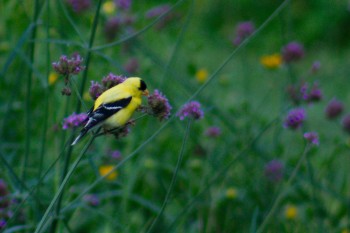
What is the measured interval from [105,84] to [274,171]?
1130mm

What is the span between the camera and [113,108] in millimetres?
1396

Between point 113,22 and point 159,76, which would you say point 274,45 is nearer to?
point 159,76

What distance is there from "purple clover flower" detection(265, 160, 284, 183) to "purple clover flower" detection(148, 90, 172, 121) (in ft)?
3.53

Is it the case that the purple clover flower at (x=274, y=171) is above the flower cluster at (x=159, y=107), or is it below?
below

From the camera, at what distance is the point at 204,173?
102 inches

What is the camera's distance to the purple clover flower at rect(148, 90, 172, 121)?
1461mm

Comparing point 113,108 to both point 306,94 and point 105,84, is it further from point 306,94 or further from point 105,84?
point 306,94

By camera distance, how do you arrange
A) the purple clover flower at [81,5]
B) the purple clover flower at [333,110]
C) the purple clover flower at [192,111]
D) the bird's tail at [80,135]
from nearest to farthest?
the bird's tail at [80,135]
the purple clover flower at [192,111]
the purple clover flower at [81,5]
the purple clover flower at [333,110]

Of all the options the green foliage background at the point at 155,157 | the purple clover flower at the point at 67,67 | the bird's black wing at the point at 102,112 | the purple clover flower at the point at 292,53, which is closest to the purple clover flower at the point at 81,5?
the green foliage background at the point at 155,157

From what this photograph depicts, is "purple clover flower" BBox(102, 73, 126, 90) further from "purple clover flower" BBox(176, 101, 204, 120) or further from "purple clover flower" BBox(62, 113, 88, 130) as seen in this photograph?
"purple clover flower" BBox(176, 101, 204, 120)

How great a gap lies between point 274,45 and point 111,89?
14.4 ft

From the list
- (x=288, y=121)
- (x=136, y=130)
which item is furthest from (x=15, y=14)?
(x=288, y=121)

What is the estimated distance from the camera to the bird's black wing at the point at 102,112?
54.6 inches

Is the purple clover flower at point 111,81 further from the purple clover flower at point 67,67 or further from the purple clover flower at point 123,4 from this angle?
the purple clover flower at point 123,4
